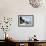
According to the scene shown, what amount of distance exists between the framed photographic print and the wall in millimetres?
111

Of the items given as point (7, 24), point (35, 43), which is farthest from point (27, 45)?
point (7, 24)

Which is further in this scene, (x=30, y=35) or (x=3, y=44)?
(x=30, y=35)

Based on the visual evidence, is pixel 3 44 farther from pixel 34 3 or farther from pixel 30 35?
pixel 34 3

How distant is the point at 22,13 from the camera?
496 cm

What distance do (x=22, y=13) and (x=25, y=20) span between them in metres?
0.28

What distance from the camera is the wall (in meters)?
4.95

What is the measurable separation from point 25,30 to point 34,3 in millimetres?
1062

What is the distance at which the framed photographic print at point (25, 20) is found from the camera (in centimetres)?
496

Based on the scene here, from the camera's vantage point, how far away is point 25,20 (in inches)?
196

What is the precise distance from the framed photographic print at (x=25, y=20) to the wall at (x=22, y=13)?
0.36 ft

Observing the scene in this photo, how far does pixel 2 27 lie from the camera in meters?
4.93

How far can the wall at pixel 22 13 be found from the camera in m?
4.95

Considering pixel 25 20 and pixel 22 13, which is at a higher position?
pixel 22 13

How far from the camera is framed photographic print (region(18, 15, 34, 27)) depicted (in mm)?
4961
